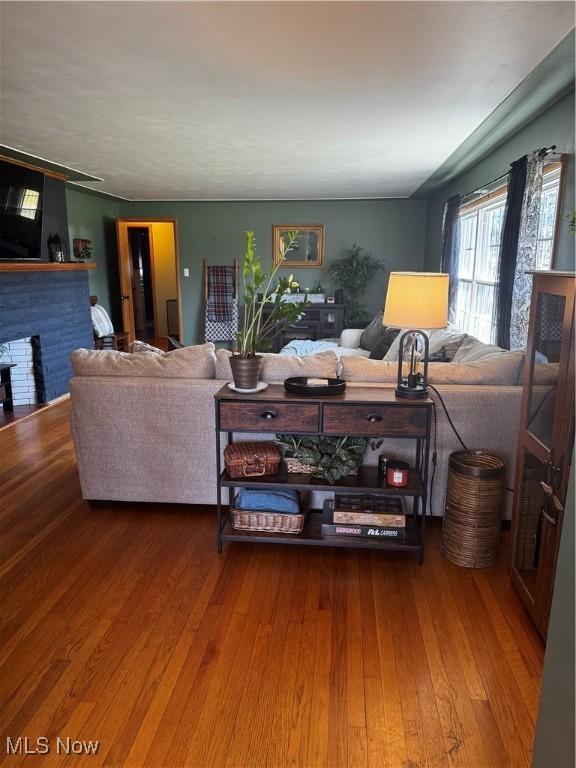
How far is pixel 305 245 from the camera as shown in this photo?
761 centimetres

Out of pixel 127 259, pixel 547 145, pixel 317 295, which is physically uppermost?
pixel 547 145

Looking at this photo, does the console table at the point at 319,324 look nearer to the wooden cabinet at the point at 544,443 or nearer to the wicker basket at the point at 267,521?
the wicker basket at the point at 267,521

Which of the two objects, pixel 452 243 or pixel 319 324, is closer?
pixel 452 243


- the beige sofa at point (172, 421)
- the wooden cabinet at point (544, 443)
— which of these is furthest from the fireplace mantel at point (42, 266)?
the wooden cabinet at point (544, 443)

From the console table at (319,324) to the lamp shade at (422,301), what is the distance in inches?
191

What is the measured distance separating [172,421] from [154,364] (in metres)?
0.33

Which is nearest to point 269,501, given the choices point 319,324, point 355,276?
point 319,324

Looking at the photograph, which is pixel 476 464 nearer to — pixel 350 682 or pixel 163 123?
pixel 350 682

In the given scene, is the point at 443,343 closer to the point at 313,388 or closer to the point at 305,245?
the point at 313,388

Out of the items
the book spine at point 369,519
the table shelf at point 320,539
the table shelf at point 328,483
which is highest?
the table shelf at point 328,483

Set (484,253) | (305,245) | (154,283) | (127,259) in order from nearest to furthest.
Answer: (484,253) < (305,245) < (127,259) < (154,283)

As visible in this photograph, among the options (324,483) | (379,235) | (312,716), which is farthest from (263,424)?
(379,235)

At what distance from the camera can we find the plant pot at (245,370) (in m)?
2.39

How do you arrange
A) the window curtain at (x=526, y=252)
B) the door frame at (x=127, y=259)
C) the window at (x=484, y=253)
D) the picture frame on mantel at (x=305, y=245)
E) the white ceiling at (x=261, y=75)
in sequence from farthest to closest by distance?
the door frame at (x=127, y=259), the picture frame on mantel at (x=305, y=245), the window at (x=484, y=253), the window curtain at (x=526, y=252), the white ceiling at (x=261, y=75)
